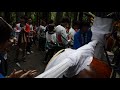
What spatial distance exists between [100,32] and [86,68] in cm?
91

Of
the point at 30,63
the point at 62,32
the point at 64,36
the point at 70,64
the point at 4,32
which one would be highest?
the point at 4,32

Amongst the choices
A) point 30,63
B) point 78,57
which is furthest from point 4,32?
point 30,63

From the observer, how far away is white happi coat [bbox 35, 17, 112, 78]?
1340 mm

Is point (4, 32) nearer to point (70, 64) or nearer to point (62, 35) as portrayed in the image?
point (70, 64)

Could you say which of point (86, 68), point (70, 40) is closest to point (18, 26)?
point (70, 40)

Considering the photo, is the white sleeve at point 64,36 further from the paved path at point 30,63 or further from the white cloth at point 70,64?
the white cloth at point 70,64

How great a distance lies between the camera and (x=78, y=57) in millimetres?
1750

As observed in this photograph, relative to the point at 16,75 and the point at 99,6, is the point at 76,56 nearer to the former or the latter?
the point at 16,75

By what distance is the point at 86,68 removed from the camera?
188cm

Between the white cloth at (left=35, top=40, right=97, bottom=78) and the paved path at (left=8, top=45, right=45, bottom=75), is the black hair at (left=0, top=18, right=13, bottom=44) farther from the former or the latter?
the paved path at (left=8, top=45, right=45, bottom=75)

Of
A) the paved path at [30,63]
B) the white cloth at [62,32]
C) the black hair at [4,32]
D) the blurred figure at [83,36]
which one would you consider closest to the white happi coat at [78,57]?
the black hair at [4,32]

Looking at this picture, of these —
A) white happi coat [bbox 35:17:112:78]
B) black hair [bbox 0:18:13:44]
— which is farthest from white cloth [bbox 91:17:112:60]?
black hair [bbox 0:18:13:44]

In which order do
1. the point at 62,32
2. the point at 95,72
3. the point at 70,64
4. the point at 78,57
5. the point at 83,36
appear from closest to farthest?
the point at 70,64
the point at 78,57
the point at 95,72
the point at 83,36
the point at 62,32

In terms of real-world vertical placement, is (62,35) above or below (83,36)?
below
